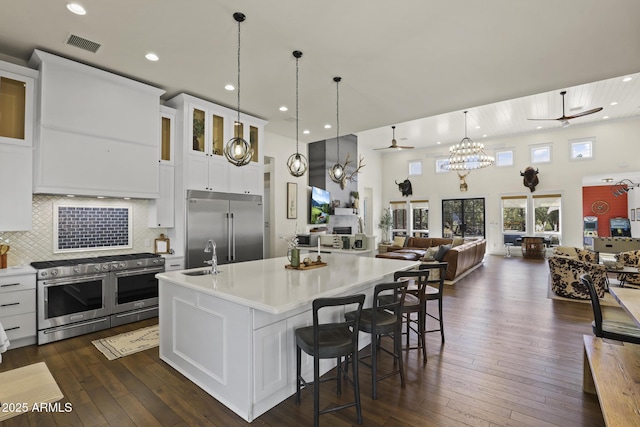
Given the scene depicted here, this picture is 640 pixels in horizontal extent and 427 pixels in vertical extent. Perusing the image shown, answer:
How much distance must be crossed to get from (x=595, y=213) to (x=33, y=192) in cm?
1714

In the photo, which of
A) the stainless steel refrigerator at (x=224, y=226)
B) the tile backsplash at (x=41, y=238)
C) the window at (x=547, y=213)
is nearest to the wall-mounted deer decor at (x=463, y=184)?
the window at (x=547, y=213)

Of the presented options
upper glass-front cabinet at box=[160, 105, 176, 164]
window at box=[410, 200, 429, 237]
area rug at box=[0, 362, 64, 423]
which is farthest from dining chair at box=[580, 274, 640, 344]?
window at box=[410, 200, 429, 237]

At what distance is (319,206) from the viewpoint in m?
8.70

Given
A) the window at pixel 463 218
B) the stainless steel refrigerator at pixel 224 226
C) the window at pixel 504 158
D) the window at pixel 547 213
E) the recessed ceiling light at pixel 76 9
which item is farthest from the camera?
the window at pixel 463 218

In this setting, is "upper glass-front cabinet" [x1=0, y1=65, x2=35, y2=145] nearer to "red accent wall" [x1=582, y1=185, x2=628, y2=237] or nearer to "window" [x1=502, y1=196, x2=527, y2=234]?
"window" [x1=502, y1=196, x2=527, y2=234]

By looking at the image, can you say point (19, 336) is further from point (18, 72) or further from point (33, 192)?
point (18, 72)

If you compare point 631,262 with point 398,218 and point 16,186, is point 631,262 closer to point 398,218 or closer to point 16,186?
point 398,218

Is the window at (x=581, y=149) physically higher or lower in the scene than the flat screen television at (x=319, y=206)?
higher

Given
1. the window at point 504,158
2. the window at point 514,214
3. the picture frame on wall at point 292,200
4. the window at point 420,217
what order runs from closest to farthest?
the picture frame on wall at point 292,200 → the window at point 514,214 → the window at point 504,158 → the window at point 420,217

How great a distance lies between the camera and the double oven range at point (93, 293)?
3.60 m

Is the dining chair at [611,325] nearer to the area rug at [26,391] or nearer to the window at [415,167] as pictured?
the area rug at [26,391]

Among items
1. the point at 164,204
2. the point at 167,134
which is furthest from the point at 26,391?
the point at 167,134

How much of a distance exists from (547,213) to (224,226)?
11167 mm

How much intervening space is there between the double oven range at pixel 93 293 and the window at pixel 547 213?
12.1 metres
